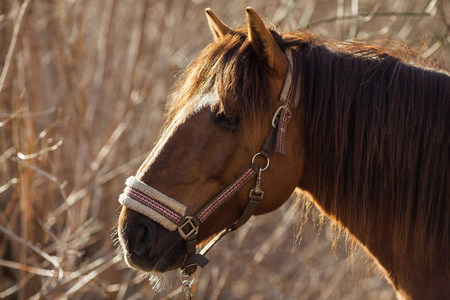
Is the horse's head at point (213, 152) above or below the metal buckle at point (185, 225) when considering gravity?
above

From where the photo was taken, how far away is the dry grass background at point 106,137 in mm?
4000

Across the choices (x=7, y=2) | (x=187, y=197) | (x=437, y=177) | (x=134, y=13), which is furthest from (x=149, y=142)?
(x=437, y=177)

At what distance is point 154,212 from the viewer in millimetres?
1891

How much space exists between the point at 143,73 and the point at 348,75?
12.7 ft

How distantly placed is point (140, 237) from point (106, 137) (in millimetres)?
3156

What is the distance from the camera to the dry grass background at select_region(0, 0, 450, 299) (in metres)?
4.00

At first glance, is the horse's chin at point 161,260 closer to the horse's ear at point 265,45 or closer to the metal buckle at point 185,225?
the metal buckle at point 185,225

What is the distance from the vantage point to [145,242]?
75.2 inches

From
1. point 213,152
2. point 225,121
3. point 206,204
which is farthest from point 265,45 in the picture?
point 206,204

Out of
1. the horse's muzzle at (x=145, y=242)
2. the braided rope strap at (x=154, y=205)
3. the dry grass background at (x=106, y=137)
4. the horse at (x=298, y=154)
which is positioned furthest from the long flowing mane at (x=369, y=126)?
the dry grass background at (x=106, y=137)

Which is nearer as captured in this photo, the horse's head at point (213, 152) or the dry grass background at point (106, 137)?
the horse's head at point (213, 152)

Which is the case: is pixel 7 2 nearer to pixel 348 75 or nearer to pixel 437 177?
pixel 348 75

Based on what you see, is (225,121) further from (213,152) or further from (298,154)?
(298,154)

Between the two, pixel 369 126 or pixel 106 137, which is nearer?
pixel 369 126
